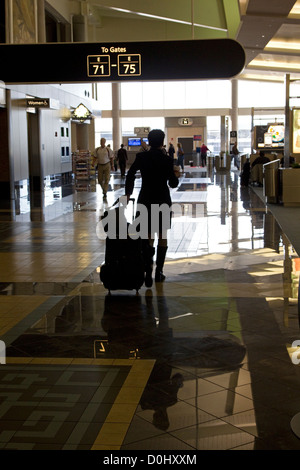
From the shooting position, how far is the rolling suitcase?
6449 millimetres

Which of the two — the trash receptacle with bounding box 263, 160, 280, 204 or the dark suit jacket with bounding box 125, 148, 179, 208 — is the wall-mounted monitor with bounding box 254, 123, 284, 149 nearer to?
the trash receptacle with bounding box 263, 160, 280, 204

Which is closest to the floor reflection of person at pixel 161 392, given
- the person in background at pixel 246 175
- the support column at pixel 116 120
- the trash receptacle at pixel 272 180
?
the trash receptacle at pixel 272 180

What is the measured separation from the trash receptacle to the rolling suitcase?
986 cm

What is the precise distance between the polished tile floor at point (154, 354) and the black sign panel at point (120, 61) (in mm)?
4434

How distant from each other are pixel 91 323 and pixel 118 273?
102 cm

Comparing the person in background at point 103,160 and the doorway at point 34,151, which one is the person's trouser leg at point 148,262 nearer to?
the person in background at point 103,160

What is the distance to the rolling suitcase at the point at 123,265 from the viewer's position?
21.2 ft

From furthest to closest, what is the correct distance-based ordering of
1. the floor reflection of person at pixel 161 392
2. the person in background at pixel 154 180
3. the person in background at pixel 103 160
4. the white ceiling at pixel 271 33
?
1. the person in background at pixel 103 160
2. the white ceiling at pixel 271 33
3. the person in background at pixel 154 180
4. the floor reflection of person at pixel 161 392

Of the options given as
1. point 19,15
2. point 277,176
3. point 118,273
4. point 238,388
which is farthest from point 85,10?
point 238,388

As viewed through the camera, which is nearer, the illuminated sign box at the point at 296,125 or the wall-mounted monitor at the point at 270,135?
the illuminated sign box at the point at 296,125

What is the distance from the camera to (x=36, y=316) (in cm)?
579

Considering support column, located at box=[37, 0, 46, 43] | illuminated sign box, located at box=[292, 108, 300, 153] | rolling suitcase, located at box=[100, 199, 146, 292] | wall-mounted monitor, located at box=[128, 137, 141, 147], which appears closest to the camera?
rolling suitcase, located at box=[100, 199, 146, 292]

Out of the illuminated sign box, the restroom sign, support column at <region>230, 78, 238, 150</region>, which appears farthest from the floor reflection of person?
support column at <region>230, 78, 238, 150</region>
